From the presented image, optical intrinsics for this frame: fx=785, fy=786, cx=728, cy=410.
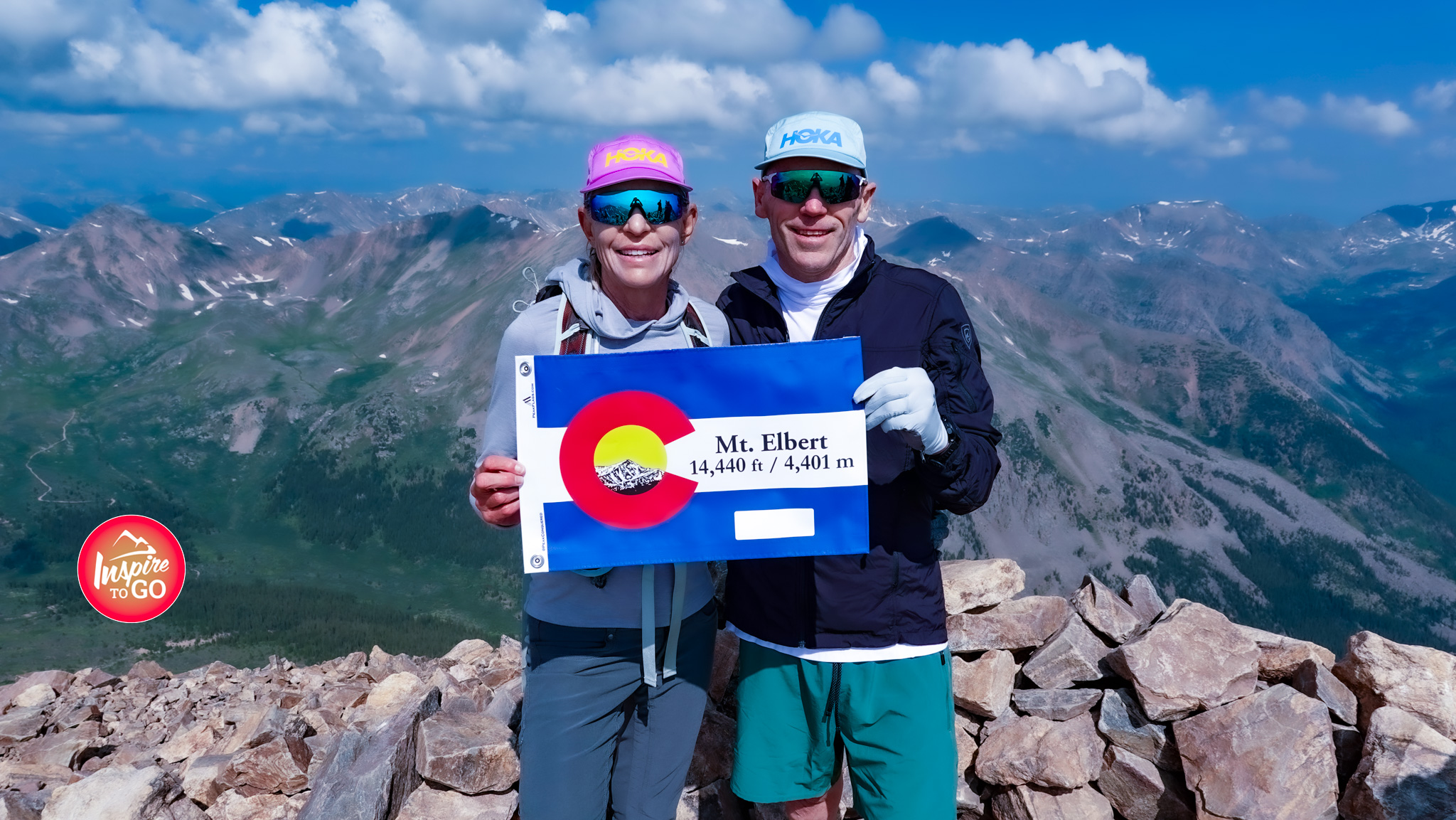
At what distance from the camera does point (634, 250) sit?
657 centimetres

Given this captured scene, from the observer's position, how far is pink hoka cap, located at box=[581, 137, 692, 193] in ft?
21.6

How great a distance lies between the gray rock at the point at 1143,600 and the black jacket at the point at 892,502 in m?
6.92

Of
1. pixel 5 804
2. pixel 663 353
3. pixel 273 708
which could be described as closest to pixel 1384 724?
pixel 663 353

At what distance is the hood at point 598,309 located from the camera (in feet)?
21.2

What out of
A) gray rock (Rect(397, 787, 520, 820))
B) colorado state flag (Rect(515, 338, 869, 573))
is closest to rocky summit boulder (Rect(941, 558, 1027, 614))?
colorado state flag (Rect(515, 338, 869, 573))

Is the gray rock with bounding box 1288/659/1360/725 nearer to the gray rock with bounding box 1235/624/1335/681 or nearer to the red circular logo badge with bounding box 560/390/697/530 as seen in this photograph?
the gray rock with bounding box 1235/624/1335/681

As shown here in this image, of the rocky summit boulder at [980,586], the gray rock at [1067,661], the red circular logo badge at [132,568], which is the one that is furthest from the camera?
the red circular logo badge at [132,568]

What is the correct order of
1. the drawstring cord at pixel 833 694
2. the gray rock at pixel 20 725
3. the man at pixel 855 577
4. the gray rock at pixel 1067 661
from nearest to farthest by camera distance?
the man at pixel 855 577
the drawstring cord at pixel 833 694
the gray rock at pixel 1067 661
the gray rock at pixel 20 725

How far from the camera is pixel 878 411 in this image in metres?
6.09

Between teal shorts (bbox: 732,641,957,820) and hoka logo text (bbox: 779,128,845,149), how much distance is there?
15.1ft

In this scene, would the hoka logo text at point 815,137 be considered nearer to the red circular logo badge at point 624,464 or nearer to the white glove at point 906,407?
the white glove at point 906,407

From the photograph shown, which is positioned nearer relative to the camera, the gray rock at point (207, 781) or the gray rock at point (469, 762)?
the gray rock at point (469, 762)

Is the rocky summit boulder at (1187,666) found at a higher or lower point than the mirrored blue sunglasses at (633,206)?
lower

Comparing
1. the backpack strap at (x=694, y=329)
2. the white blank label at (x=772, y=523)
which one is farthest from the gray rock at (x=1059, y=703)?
the backpack strap at (x=694, y=329)
